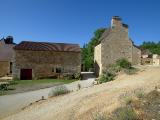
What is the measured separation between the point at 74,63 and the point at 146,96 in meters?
27.8

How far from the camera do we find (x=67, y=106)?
1445 centimetres

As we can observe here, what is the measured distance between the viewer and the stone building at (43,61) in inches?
1511

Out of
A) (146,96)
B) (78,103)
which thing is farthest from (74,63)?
(146,96)

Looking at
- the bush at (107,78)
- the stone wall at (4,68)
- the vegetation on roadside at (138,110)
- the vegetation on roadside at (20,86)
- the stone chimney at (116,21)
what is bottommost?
the vegetation on roadside at (20,86)

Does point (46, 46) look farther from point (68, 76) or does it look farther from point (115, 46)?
Result: point (115, 46)

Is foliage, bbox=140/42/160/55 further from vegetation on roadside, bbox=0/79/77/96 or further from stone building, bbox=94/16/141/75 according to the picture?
vegetation on roadside, bbox=0/79/77/96

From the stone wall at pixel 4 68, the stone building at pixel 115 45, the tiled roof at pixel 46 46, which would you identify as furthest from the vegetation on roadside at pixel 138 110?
the stone wall at pixel 4 68

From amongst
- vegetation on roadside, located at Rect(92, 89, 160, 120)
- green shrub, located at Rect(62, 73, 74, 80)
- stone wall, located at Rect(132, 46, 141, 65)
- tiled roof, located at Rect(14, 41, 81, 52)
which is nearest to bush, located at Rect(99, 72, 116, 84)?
green shrub, located at Rect(62, 73, 74, 80)

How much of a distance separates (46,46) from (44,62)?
3.03 m

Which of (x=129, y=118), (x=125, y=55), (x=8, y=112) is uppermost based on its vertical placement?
(x=125, y=55)

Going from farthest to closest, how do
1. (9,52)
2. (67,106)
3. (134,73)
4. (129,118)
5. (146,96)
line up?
(9,52)
(134,73)
(67,106)
(146,96)
(129,118)

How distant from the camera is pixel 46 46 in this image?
40.5 metres

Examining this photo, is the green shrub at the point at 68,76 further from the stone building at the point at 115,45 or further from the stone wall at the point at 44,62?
the stone building at the point at 115,45

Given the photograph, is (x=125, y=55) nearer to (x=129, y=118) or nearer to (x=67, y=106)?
(x=67, y=106)
